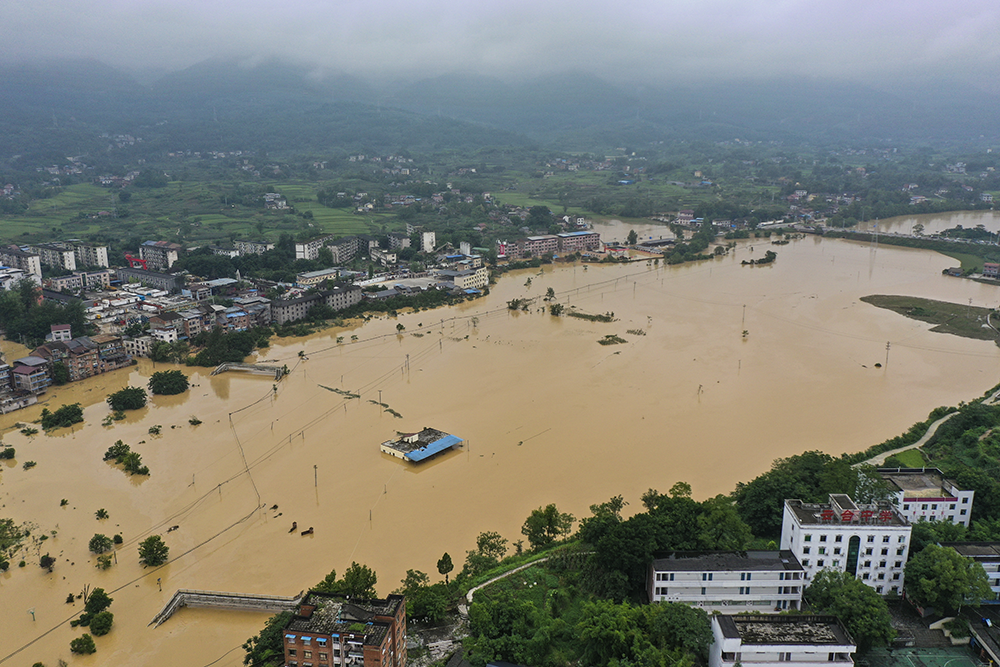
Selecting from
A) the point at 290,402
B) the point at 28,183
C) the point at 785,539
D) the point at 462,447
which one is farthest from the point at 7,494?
the point at 28,183

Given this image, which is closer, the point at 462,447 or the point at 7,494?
the point at 7,494

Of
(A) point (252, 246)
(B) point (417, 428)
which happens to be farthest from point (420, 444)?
(A) point (252, 246)

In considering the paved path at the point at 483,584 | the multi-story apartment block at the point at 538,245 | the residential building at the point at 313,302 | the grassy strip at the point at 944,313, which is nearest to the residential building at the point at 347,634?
the paved path at the point at 483,584

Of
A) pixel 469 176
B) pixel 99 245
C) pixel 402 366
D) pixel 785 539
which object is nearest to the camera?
pixel 785 539

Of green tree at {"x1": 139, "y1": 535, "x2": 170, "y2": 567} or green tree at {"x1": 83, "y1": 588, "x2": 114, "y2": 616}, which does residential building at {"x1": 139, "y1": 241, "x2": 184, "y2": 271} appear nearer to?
green tree at {"x1": 139, "y1": 535, "x2": 170, "y2": 567}

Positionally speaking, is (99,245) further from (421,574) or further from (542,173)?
(542,173)

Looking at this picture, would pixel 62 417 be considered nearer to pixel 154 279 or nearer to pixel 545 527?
pixel 545 527

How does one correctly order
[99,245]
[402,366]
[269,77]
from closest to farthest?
[402,366]
[99,245]
[269,77]
